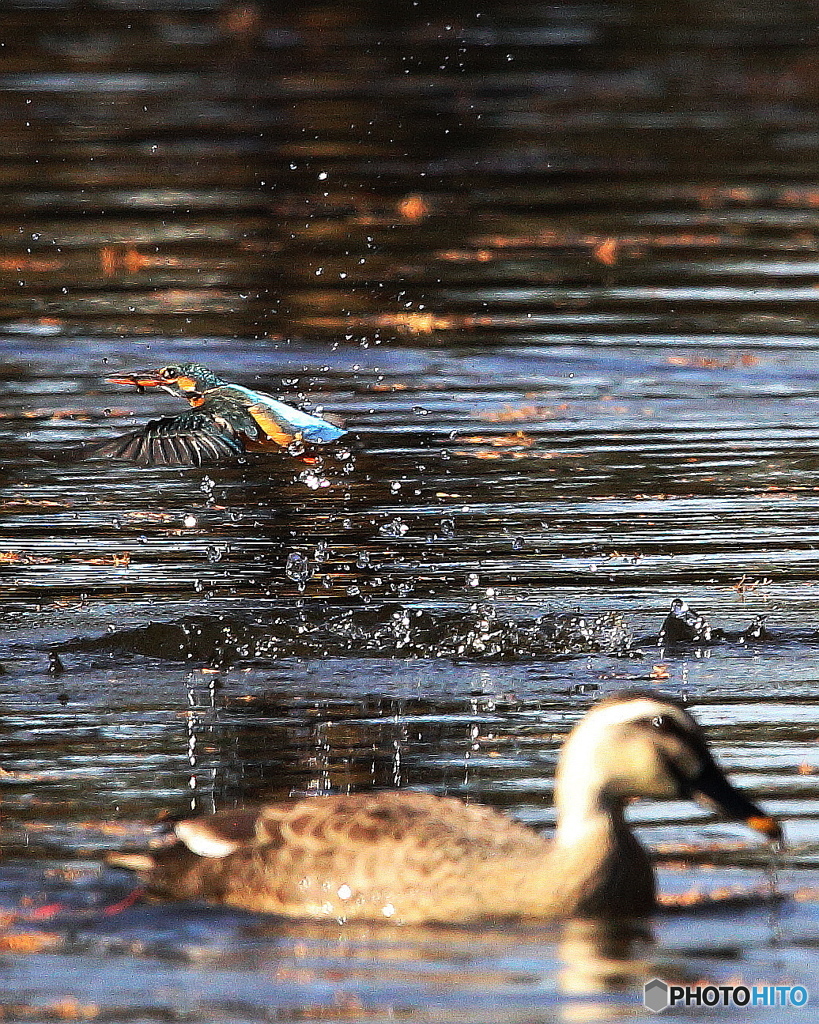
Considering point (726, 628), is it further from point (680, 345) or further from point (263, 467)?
point (680, 345)

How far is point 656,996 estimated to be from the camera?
20.6ft

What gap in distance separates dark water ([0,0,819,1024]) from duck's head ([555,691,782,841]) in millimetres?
289

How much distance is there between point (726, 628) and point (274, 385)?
4.76 metres

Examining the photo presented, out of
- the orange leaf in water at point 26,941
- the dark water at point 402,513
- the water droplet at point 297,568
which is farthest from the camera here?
the water droplet at point 297,568

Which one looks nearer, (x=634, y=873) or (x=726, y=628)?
(x=634, y=873)

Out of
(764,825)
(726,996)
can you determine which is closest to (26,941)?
(726,996)

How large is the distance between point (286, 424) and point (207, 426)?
1.32 ft

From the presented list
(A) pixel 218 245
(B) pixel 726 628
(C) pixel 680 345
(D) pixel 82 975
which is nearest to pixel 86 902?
(D) pixel 82 975

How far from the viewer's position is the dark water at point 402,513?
262 inches

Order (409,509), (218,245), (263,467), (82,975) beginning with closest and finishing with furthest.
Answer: (82,975) → (409,509) → (263,467) → (218,245)

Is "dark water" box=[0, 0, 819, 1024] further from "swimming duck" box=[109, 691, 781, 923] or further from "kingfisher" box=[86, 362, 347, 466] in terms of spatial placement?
"kingfisher" box=[86, 362, 347, 466]

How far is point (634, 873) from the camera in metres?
6.74

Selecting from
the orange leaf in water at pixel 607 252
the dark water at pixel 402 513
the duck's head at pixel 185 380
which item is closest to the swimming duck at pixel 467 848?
the dark water at pixel 402 513

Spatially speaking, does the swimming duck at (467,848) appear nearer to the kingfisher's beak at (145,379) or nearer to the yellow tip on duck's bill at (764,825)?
the yellow tip on duck's bill at (764,825)
